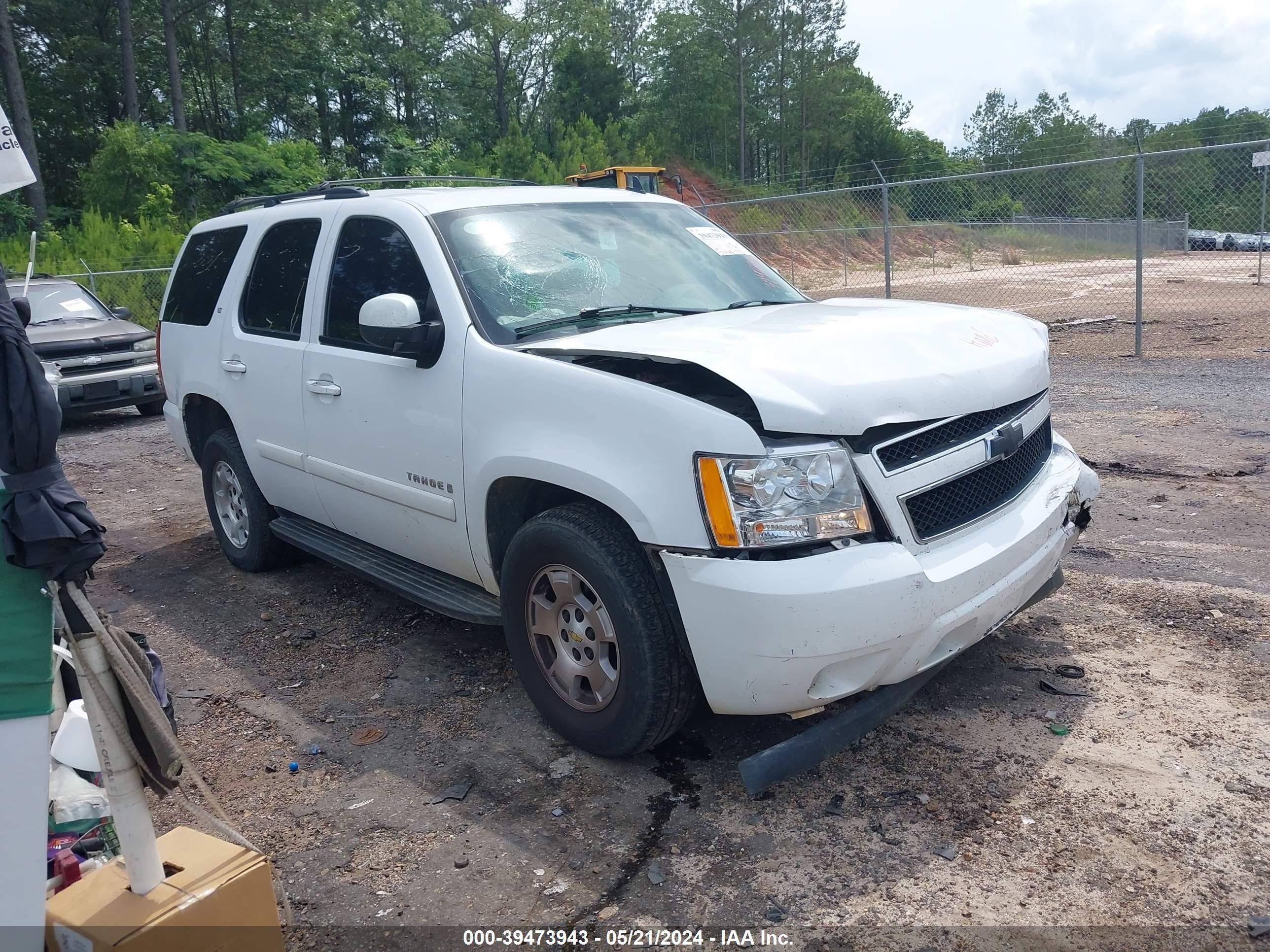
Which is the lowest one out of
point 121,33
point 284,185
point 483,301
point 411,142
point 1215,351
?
point 1215,351

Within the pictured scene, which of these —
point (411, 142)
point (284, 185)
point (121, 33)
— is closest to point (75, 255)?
point (284, 185)

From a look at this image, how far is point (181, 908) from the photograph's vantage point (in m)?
2.25

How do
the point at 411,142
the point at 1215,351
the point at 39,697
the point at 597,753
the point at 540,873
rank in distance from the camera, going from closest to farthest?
the point at 39,697 → the point at 540,873 → the point at 597,753 → the point at 1215,351 → the point at 411,142

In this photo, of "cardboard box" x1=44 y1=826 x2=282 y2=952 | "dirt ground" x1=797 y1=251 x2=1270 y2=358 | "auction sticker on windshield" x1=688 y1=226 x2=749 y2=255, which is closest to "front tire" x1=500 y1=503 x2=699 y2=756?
"cardboard box" x1=44 y1=826 x2=282 y2=952

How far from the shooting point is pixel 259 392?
Result: 195 inches

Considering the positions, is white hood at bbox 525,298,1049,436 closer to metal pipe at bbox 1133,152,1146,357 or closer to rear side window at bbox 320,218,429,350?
rear side window at bbox 320,218,429,350

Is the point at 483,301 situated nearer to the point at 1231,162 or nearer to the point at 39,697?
the point at 39,697

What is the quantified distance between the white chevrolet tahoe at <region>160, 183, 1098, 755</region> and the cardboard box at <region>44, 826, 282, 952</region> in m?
1.20

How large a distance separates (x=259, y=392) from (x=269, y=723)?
178 centimetres

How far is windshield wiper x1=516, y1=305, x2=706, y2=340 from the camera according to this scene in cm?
373

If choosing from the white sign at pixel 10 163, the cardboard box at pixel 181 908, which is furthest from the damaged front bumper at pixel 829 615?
the white sign at pixel 10 163

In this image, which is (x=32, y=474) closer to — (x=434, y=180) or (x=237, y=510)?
(x=237, y=510)

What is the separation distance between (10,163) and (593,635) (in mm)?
2059

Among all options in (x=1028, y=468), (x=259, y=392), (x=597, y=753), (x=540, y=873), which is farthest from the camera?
(x=259, y=392)
